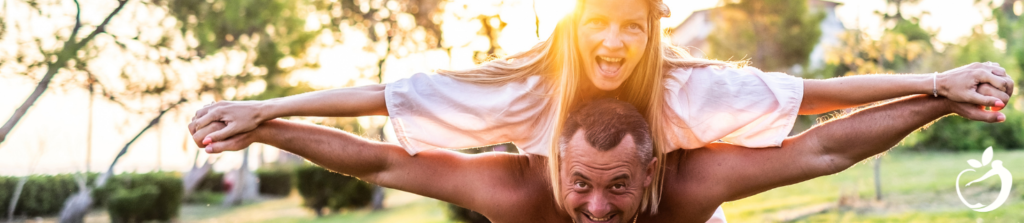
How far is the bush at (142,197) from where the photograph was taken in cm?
1923

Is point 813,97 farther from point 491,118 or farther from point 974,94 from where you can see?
point 491,118

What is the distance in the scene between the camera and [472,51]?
899 inches

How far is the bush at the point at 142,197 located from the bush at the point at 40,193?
4.32ft

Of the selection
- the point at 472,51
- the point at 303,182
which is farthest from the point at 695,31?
the point at 303,182

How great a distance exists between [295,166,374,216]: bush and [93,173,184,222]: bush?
3476mm

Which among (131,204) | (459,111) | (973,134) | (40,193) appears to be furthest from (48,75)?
(973,134)

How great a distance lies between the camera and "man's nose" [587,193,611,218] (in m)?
2.72

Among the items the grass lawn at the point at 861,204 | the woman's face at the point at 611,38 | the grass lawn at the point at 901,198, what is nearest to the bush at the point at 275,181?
the grass lawn at the point at 861,204

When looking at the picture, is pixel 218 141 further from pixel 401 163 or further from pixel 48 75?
pixel 48 75

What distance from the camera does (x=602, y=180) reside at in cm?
270

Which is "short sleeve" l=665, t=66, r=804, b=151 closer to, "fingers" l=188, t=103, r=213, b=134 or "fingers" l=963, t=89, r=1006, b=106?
"fingers" l=963, t=89, r=1006, b=106

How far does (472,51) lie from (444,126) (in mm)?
19723

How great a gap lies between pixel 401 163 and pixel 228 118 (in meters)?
0.74

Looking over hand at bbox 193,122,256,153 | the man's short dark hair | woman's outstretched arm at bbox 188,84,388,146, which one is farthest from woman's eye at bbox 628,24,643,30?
hand at bbox 193,122,256,153
